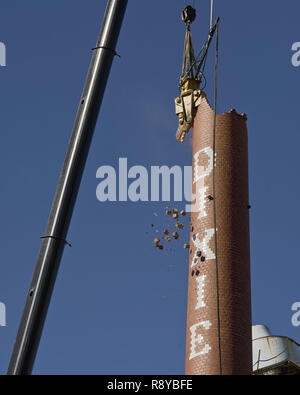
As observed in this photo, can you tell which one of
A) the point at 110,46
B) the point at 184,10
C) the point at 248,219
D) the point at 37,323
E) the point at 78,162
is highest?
the point at 184,10

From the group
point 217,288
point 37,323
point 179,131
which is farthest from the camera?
point 179,131

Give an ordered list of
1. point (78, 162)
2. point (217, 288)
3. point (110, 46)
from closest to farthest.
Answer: point (78, 162) → point (110, 46) → point (217, 288)

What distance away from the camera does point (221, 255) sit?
24.6 m

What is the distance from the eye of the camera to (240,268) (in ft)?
81.1

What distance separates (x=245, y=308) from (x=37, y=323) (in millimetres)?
15110

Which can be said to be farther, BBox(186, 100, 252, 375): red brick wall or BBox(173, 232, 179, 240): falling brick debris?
BBox(173, 232, 179, 240): falling brick debris

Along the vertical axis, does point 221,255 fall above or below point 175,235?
below

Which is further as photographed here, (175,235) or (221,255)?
(175,235)

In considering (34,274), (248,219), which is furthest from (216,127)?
(34,274)

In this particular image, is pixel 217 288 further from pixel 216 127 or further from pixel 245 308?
pixel 216 127

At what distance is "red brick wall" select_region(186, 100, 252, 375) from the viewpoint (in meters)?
23.3

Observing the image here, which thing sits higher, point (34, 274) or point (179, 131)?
point (179, 131)

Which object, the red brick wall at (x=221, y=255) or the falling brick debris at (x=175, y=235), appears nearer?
the red brick wall at (x=221, y=255)

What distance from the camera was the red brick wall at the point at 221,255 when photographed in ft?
76.4
